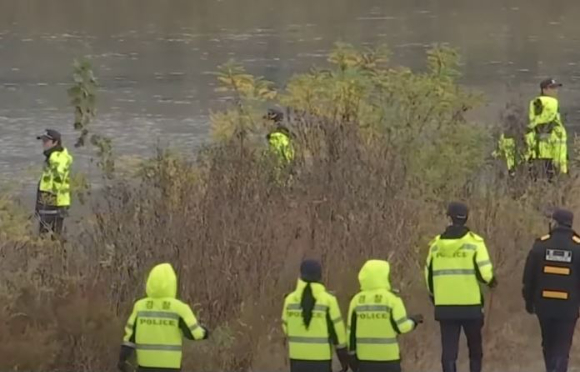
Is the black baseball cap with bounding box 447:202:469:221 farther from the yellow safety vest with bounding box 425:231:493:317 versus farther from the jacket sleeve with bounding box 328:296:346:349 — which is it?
the jacket sleeve with bounding box 328:296:346:349

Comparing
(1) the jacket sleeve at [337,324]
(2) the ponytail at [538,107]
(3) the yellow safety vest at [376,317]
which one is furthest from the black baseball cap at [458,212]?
(2) the ponytail at [538,107]

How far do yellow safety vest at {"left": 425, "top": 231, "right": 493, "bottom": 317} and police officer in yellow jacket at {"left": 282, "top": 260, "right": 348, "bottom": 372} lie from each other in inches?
49.3

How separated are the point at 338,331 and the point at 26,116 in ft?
69.5

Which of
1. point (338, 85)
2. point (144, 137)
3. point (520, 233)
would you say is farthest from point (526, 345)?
point (144, 137)

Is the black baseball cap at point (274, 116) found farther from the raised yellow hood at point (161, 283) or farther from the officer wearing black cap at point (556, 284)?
the raised yellow hood at point (161, 283)

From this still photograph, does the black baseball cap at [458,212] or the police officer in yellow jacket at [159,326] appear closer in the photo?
the police officer in yellow jacket at [159,326]

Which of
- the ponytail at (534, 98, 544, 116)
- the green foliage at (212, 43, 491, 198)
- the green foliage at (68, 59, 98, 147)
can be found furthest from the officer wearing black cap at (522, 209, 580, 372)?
the green foliage at (68, 59, 98, 147)

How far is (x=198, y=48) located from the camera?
42.0 m

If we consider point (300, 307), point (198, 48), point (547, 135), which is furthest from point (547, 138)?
point (198, 48)

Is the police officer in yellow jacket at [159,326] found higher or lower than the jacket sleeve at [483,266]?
lower

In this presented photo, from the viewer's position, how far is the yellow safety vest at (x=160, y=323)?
951 cm

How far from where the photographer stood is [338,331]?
31.3 feet

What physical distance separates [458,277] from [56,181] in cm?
751

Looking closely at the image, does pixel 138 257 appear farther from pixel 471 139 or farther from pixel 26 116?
pixel 26 116
